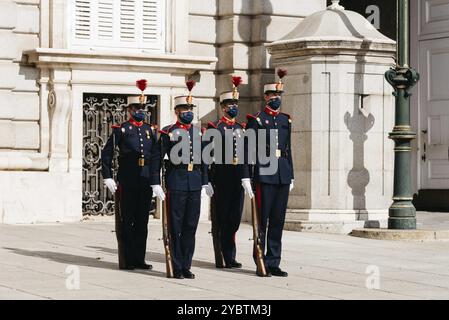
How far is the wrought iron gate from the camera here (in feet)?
67.3

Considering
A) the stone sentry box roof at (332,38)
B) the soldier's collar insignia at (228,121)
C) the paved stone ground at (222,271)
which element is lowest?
the paved stone ground at (222,271)

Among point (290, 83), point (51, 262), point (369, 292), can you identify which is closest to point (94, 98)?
point (290, 83)

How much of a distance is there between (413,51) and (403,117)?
593 centimetres

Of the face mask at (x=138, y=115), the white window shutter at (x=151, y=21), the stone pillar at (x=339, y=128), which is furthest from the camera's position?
the white window shutter at (x=151, y=21)

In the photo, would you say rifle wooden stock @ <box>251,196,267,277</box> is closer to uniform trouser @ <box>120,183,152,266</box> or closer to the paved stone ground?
the paved stone ground

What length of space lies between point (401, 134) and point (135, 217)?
5.94m

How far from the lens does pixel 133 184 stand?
45.3 feet

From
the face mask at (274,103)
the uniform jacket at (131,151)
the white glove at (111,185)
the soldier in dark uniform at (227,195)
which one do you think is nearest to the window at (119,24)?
the uniform jacket at (131,151)

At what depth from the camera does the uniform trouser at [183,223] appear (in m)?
13.0

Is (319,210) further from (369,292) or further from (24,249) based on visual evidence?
(369,292)

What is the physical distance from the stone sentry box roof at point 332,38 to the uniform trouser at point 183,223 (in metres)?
6.95

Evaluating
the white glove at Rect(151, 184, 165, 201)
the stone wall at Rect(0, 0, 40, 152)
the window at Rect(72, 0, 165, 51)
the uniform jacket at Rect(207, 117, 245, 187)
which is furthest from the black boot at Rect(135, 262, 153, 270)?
the window at Rect(72, 0, 165, 51)

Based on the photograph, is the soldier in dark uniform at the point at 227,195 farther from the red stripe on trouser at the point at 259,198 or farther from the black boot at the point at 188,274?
the black boot at the point at 188,274

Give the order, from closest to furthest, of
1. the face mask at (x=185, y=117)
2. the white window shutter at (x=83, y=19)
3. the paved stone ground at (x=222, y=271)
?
1. the paved stone ground at (x=222, y=271)
2. the face mask at (x=185, y=117)
3. the white window shutter at (x=83, y=19)
